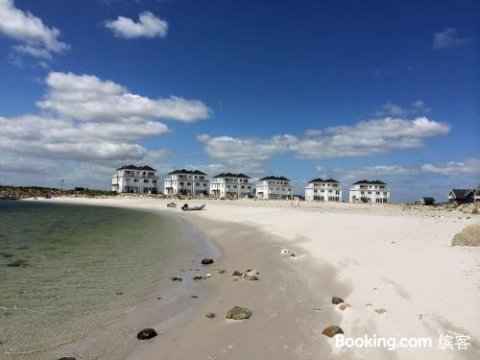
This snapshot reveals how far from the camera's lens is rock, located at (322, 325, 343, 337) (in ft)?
28.5

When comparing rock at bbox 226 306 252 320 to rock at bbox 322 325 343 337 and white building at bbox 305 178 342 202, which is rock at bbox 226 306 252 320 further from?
white building at bbox 305 178 342 202

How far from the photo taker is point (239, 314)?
34.0ft

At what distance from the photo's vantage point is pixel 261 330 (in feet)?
30.7

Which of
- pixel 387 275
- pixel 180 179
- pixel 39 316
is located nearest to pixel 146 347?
pixel 39 316

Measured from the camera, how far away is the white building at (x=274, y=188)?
485ft

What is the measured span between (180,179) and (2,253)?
13410cm

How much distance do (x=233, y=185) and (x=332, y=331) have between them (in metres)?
150

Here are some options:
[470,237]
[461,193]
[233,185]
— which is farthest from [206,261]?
[233,185]

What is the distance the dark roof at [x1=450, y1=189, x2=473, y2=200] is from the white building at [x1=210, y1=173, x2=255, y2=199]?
247 ft

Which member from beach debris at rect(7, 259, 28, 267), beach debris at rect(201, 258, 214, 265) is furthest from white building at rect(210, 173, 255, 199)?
beach debris at rect(7, 259, 28, 267)

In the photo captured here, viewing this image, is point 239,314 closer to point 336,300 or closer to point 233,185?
point 336,300

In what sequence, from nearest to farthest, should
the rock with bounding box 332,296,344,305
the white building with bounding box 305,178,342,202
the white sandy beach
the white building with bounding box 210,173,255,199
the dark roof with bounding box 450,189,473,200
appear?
the white sandy beach, the rock with bounding box 332,296,344,305, the dark roof with bounding box 450,189,473,200, the white building with bounding box 305,178,342,202, the white building with bounding box 210,173,255,199

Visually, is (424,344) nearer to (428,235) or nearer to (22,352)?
(22,352)

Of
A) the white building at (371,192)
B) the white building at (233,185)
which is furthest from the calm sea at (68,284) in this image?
the white building at (233,185)
